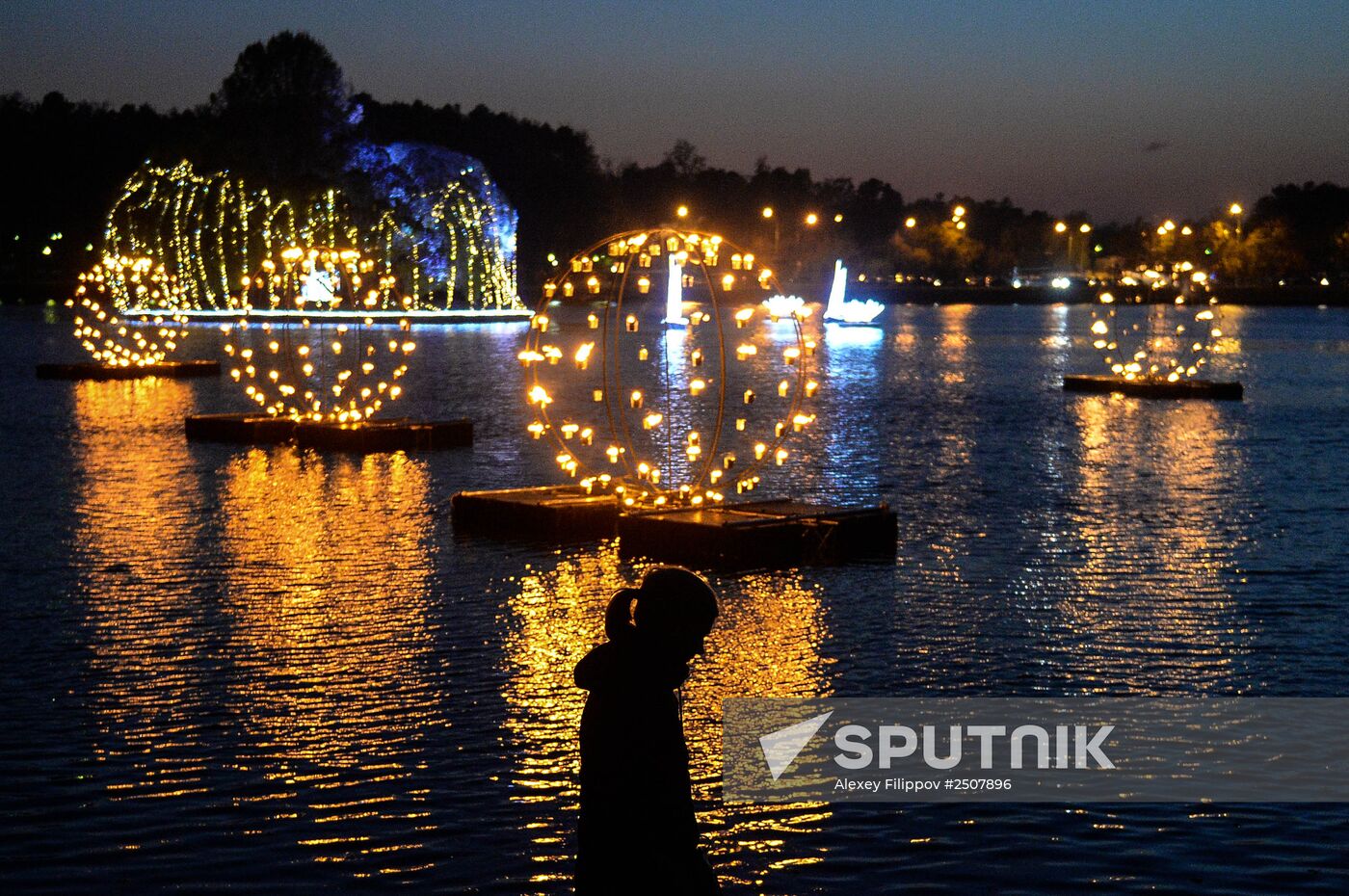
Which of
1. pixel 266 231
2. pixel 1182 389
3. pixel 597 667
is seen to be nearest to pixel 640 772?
pixel 597 667

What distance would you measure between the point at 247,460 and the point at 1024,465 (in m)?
9.82

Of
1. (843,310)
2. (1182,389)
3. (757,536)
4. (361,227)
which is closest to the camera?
(757,536)

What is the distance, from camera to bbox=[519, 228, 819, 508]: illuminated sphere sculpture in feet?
54.5

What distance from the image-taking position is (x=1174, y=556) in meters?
15.7

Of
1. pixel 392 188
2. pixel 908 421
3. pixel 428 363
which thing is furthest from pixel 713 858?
pixel 392 188

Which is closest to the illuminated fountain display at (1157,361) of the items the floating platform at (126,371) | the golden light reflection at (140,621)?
the floating platform at (126,371)

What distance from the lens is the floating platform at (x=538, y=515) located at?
54.7ft

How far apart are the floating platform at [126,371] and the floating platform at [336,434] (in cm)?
1591

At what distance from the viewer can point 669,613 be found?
4812mm

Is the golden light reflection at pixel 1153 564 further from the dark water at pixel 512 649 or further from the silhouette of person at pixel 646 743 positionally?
the silhouette of person at pixel 646 743

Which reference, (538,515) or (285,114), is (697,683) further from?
(285,114)

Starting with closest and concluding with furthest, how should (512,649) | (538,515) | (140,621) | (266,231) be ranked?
(512,649), (140,621), (538,515), (266,231)

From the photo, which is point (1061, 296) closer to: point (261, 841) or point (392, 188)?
point (392, 188)

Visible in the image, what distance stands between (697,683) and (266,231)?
7537 cm
